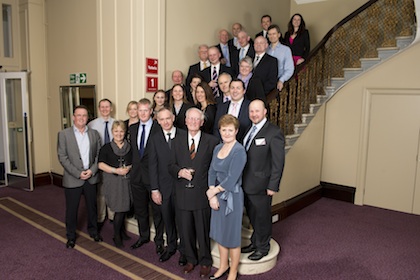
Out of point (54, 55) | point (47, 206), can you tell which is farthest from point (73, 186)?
point (54, 55)

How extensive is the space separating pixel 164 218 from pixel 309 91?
3.33 m

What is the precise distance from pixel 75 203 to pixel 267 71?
2872 mm

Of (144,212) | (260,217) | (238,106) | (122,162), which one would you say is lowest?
(144,212)

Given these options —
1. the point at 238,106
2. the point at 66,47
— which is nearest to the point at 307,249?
the point at 238,106

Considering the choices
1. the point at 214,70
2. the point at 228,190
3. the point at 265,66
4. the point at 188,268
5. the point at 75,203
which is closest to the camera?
the point at 228,190

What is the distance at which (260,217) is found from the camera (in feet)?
12.0

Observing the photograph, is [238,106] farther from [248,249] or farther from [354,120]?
[354,120]

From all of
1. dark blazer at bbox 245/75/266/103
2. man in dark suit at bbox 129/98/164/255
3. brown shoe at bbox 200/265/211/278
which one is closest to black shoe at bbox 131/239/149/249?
man in dark suit at bbox 129/98/164/255

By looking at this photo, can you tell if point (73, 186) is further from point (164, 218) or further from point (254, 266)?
point (254, 266)

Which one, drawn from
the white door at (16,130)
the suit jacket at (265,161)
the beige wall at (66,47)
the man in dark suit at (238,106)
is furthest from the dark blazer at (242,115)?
the white door at (16,130)

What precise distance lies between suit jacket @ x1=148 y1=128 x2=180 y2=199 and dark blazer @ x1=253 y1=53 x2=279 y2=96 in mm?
1586

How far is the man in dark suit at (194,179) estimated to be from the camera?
3396mm

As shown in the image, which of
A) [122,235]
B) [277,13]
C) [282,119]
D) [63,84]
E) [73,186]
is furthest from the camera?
[277,13]

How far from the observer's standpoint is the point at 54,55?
6652mm
